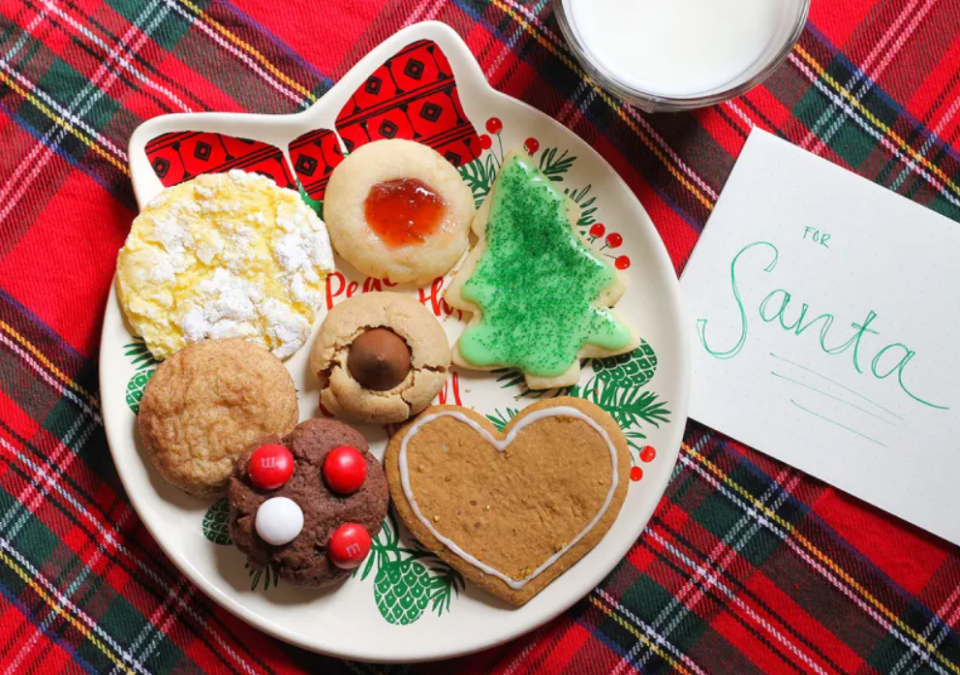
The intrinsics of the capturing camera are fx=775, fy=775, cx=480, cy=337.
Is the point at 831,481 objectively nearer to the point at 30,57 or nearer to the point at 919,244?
the point at 919,244

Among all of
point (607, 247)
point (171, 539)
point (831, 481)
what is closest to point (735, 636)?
point (831, 481)

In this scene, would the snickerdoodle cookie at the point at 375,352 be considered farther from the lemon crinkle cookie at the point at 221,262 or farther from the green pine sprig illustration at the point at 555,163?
the green pine sprig illustration at the point at 555,163

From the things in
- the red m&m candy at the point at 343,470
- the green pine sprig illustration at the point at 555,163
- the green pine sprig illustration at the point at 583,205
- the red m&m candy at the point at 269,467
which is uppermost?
the green pine sprig illustration at the point at 555,163

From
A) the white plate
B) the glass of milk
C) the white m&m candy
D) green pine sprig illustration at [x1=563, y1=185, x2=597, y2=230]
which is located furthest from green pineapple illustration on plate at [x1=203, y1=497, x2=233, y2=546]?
the glass of milk

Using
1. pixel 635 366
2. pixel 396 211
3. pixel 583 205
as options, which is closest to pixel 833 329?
pixel 635 366

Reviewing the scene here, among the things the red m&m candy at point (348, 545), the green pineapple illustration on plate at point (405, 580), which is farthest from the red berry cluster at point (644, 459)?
the red m&m candy at point (348, 545)

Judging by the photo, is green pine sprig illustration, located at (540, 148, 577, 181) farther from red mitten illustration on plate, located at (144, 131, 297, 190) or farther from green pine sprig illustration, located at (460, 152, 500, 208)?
red mitten illustration on plate, located at (144, 131, 297, 190)
